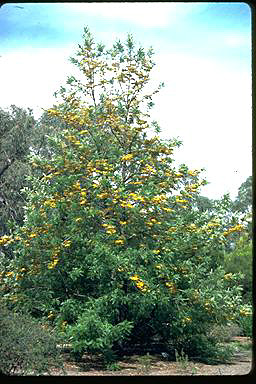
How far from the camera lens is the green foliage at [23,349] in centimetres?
412

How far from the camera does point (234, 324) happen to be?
6285 millimetres

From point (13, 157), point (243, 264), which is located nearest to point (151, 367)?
point (243, 264)

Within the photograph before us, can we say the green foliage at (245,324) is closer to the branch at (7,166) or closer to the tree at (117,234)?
the tree at (117,234)

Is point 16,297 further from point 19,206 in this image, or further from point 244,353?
point 19,206

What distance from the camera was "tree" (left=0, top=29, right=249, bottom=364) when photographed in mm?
5438

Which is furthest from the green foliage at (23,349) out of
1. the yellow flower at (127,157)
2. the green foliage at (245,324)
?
the green foliage at (245,324)

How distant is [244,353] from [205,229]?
1478mm

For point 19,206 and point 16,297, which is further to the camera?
point 19,206

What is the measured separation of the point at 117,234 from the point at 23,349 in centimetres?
174

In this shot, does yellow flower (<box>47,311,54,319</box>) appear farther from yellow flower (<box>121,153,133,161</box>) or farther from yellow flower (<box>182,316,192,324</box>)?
yellow flower (<box>121,153,133,161</box>)

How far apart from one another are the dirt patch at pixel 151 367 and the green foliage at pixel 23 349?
0.71 metres
